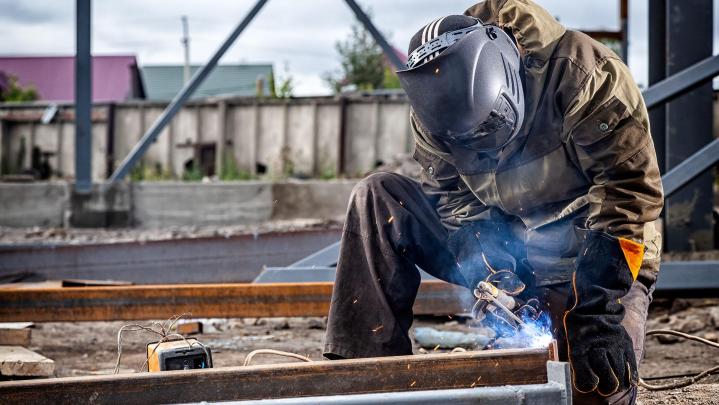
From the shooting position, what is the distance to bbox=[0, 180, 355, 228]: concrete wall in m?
9.04

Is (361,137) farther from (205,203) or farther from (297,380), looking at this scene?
(297,380)

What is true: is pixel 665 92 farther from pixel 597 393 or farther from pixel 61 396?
pixel 61 396

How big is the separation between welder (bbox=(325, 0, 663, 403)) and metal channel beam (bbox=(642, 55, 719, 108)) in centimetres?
171

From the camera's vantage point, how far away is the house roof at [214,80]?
38219mm

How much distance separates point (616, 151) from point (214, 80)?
38.8 m

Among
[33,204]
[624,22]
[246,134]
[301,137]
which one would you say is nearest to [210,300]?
[33,204]

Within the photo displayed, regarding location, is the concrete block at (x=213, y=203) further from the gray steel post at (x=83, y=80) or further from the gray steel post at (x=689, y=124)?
the gray steel post at (x=689, y=124)

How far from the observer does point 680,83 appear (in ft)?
13.7

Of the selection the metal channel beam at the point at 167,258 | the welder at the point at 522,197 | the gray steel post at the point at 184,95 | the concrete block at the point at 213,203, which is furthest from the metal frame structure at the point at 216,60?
the welder at the point at 522,197

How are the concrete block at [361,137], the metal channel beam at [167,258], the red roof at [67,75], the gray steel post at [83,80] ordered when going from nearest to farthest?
the metal channel beam at [167,258] → the gray steel post at [83,80] → the concrete block at [361,137] → the red roof at [67,75]

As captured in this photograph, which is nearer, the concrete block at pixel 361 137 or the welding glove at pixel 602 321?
the welding glove at pixel 602 321

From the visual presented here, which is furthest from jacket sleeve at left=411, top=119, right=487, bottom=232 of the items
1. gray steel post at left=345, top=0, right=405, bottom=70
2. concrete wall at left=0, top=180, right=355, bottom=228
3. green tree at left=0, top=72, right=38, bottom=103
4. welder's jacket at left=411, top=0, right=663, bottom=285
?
green tree at left=0, top=72, right=38, bottom=103

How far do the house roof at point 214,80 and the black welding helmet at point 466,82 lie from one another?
34.1 metres

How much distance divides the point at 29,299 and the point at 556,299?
2352 millimetres
